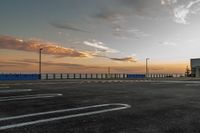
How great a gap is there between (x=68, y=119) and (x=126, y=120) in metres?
1.67

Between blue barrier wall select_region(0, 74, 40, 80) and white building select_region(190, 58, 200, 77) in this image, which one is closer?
blue barrier wall select_region(0, 74, 40, 80)

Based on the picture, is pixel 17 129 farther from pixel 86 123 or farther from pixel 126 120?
pixel 126 120

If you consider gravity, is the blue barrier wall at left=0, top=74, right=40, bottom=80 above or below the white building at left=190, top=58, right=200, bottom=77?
below

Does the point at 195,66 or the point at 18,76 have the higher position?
the point at 195,66

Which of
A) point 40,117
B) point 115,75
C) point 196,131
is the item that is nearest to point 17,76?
point 115,75

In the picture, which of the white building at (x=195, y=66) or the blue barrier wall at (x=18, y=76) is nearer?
the blue barrier wall at (x=18, y=76)

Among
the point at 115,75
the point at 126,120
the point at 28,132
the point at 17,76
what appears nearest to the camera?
the point at 28,132

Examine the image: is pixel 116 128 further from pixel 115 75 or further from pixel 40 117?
pixel 115 75

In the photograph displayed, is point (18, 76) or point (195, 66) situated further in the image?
point (195, 66)

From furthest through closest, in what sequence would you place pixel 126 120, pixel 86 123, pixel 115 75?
pixel 115 75, pixel 126 120, pixel 86 123

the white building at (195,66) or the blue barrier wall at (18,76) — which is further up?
the white building at (195,66)

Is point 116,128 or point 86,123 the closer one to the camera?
point 116,128

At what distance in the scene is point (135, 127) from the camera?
5918mm

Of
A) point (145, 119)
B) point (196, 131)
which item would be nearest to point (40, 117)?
point (145, 119)
